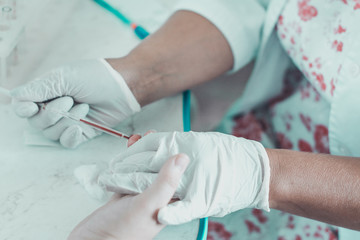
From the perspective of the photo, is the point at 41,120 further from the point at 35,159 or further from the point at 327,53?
the point at 327,53

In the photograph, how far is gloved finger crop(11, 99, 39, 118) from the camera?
2.61 feet

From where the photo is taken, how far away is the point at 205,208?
67 cm

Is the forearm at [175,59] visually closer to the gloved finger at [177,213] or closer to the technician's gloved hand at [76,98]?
the technician's gloved hand at [76,98]

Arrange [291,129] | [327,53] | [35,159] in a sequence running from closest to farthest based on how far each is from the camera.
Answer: [35,159] → [327,53] → [291,129]

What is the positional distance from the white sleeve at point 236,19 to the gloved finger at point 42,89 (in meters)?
0.42

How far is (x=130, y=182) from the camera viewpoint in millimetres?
680

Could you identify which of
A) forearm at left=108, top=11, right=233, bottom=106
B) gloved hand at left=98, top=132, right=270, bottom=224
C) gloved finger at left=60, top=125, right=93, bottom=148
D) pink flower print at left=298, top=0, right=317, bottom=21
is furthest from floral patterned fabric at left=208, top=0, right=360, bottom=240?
gloved finger at left=60, top=125, right=93, bottom=148

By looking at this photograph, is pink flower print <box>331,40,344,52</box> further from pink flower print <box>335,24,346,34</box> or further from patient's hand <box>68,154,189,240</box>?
patient's hand <box>68,154,189,240</box>

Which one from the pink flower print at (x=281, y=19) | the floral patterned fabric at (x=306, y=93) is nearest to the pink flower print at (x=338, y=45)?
the floral patterned fabric at (x=306, y=93)

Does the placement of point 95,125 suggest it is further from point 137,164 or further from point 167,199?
point 167,199

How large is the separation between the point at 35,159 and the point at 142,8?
1.99 ft

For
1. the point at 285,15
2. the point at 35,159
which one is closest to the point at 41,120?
the point at 35,159

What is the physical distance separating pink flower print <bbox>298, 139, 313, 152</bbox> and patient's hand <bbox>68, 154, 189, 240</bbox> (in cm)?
52

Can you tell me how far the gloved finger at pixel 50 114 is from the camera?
2.62 ft
